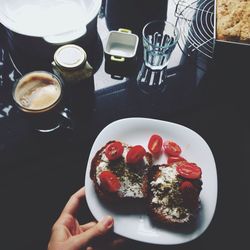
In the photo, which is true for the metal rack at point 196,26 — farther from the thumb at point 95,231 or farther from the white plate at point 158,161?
the thumb at point 95,231

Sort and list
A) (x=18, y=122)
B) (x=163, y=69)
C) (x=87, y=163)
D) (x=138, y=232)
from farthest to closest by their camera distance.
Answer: (x=163, y=69)
(x=18, y=122)
(x=87, y=163)
(x=138, y=232)

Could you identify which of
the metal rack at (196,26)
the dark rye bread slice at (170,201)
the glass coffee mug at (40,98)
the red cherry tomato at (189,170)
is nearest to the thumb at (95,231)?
the dark rye bread slice at (170,201)

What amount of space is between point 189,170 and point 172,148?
11 cm

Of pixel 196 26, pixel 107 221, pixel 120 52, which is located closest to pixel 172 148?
pixel 107 221

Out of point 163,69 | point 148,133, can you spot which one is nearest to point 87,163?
point 148,133

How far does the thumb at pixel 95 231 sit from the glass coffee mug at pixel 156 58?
0.51 meters

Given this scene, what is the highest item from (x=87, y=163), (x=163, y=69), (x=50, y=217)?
(x=163, y=69)

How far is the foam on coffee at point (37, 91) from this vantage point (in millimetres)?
995

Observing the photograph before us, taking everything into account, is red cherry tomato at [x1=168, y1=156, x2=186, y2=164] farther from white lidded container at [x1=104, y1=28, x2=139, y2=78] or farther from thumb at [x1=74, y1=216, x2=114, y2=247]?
white lidded container at [x1=104, y1=28, x2=139, y2=78]

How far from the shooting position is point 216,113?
3.80 ft

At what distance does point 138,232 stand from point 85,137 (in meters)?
0.35

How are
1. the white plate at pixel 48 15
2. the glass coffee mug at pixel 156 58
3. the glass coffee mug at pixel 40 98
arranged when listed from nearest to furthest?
1. the glass coffee mug at pixel 40 98
2. the white plate at pixel 48 15
3. the glass coffee mug at pixel 156 58

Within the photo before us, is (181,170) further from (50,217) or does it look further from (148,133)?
(50,217)

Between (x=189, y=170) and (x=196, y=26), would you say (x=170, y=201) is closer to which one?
(x=189, y=170)
